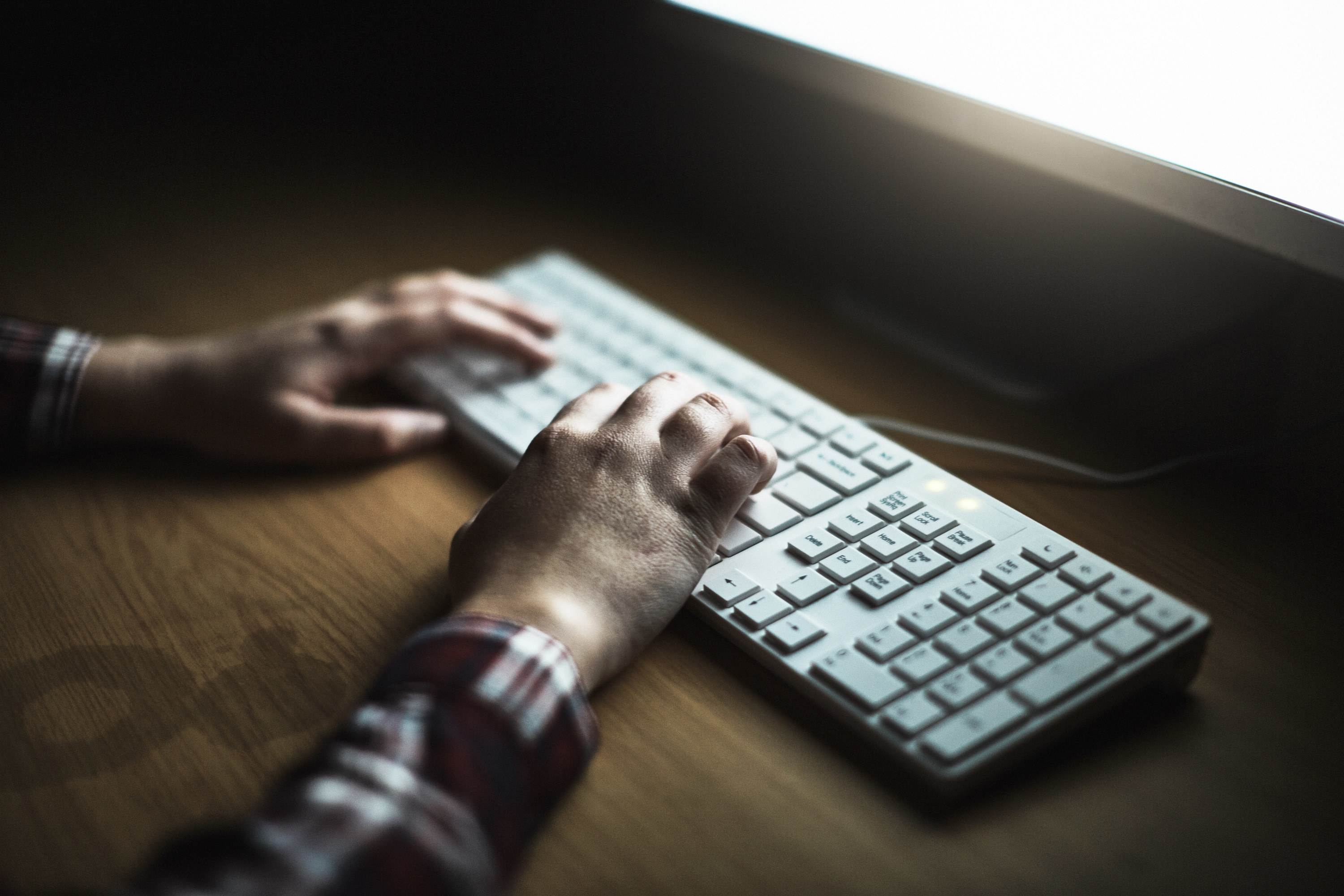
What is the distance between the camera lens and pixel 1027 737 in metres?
0.40

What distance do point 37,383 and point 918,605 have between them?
0.55 meters

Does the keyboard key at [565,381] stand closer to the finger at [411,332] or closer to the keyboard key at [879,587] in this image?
the finger at [411,332]

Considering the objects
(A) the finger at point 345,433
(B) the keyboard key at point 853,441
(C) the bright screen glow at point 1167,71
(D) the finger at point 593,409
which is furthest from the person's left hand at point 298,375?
(C) the bright screen glow at point 1167,71

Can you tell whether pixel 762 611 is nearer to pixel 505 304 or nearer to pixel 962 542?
pixel 962 542

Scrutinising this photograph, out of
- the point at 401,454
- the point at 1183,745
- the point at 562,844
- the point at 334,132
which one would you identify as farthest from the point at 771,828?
the point at 334,132

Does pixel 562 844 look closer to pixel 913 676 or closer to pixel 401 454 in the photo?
pixel 913 676

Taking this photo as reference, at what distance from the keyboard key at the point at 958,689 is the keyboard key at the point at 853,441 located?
16cm

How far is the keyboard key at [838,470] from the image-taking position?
529mm

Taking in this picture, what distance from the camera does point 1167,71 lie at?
0.51 meters

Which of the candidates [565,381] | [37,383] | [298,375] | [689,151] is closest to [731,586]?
[565,381]

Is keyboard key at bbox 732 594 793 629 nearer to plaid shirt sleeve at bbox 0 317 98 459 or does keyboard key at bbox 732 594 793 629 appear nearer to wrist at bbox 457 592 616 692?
wrist at bbox 457 592 616 692

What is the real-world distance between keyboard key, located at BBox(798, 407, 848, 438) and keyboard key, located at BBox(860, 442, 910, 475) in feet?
0.09

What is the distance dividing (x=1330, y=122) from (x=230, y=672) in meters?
0.57

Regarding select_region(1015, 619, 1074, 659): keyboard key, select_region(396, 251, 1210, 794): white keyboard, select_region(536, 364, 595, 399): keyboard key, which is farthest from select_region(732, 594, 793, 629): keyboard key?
select_region(536, 364, 595, 399): keyboard key
